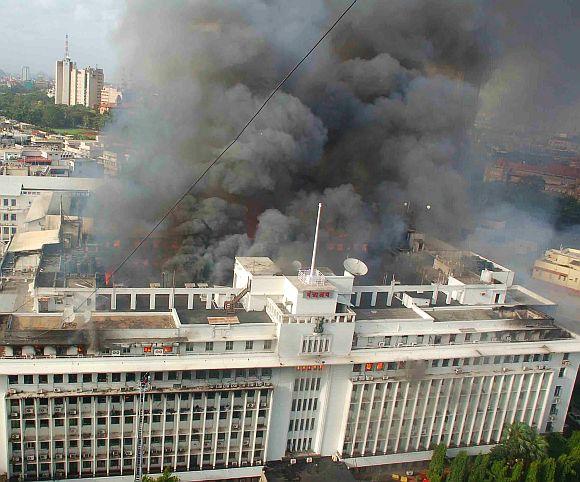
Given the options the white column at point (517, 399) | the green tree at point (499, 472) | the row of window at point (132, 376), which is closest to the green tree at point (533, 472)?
the green tree at point (499, 472)

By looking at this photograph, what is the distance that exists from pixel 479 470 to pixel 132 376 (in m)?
6.98

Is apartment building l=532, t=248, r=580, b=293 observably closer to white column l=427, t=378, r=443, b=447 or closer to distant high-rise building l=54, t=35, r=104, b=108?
white column l=427, t=378, r=443, b=447

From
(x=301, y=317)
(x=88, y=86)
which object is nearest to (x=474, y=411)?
(x=301, y=317)

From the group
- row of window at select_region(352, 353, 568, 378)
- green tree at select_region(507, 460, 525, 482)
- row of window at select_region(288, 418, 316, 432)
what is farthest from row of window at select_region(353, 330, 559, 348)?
green tree at select_region(507, 460, 525, 482)

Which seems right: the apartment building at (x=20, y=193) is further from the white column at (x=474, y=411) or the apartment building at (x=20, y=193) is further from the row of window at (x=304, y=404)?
the white column at (x=474, y=411)

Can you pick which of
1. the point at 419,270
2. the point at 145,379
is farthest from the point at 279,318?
the point at 419,270

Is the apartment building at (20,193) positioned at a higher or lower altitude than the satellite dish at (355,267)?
lower

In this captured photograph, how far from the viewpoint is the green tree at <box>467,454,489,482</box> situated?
11773mm

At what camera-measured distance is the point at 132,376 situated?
11008 millimetres

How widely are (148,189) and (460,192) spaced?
12236 millimetres

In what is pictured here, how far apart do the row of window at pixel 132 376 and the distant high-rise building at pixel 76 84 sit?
43.8 meters

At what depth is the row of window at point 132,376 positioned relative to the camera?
1050cm

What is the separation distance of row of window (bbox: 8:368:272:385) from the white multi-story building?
32 millimetres

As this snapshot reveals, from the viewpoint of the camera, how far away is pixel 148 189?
17.5 m
